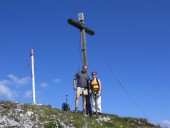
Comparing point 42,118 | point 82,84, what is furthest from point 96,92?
point 42,118

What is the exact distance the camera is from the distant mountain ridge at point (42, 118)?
55.0 feet

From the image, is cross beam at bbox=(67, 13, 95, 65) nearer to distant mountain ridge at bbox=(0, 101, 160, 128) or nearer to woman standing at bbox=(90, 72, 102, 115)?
woman standing at bbox=(90, 72, 102, 115)

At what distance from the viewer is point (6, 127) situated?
52.6 feet

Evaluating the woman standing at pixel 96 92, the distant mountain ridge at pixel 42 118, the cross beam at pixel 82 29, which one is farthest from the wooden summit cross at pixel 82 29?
the distant mountain ridge at pixel 42 118

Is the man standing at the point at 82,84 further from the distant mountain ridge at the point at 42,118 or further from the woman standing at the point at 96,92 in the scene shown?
the distant mountain ridge at the point at 42,118

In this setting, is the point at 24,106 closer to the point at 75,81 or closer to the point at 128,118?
the point at 75,81

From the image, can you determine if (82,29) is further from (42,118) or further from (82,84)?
(42,118)

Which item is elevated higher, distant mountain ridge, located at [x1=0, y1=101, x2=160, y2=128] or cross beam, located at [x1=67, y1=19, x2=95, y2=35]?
cross beam, located at [x1=67, y1=19, x2=95, y2=35]

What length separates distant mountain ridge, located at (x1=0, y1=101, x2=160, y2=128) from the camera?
1675cm

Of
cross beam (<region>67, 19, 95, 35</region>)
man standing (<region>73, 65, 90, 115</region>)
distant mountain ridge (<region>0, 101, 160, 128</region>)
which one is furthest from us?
cross beam (<region>67, 19, 95, 35</region>)

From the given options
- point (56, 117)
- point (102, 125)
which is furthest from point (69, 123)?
point (102, 125)


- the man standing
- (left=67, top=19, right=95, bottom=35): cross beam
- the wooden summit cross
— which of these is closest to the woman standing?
the man standing

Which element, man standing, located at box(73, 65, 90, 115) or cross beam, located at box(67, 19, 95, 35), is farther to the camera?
cross beam, located at box(67, 19, 95, 35)

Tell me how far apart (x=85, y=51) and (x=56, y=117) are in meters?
6.15
